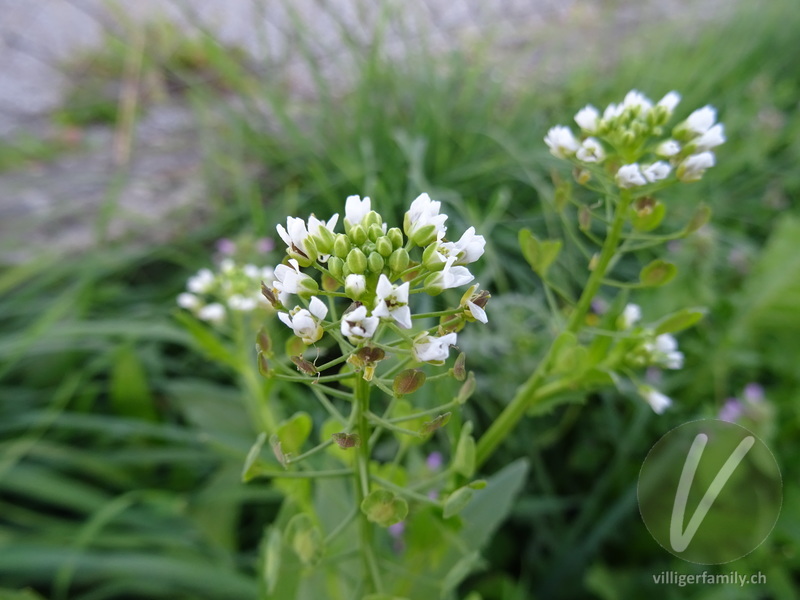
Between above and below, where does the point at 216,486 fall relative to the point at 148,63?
below

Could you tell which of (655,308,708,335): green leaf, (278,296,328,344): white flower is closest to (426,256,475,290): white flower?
(278,296,328,344): white flower

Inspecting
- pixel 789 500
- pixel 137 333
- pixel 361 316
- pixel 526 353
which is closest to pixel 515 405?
pixel 361 316

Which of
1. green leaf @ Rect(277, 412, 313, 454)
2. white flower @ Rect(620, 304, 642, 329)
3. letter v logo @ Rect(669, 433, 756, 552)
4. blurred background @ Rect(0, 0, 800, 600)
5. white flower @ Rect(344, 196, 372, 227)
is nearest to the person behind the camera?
white flower @ Rect(344, 196, 372, 227)

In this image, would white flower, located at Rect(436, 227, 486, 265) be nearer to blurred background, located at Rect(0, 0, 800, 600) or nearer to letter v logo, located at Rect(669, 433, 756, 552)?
blurred background, located at Rect(0, 0, 800, 600)

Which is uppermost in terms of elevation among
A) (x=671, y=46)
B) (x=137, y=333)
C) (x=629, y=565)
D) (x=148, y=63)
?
(x=148, y=63)

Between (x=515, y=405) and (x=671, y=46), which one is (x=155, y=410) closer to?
(x=515, y=405)

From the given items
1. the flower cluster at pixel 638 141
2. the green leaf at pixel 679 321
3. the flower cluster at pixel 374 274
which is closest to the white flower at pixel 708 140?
the flower cluster at pixel 638 141

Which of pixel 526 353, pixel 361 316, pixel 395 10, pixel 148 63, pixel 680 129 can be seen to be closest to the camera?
pixel 361 316
